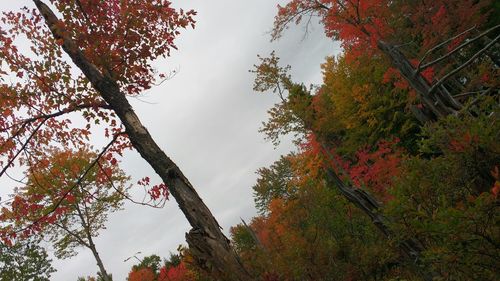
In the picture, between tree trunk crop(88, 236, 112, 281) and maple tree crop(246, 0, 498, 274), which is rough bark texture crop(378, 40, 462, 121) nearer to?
maple tree crop(246, 0, 498, 274)

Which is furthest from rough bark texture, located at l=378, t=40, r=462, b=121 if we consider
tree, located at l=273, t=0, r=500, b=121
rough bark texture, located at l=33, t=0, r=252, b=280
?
tree, located at l=273, t=0, r=500, b=121

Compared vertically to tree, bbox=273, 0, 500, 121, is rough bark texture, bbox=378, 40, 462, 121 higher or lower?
lower

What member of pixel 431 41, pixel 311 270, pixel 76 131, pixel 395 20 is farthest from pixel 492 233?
pixel 395 20

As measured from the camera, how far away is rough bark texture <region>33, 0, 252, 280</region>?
338 cm

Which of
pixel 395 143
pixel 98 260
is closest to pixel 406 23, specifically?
pixel 395 143

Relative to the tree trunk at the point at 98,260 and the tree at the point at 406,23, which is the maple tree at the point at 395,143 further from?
the tree trunk at the point at 98,260

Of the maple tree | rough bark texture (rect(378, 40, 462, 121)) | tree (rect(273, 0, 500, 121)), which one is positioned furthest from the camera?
tree (rect(273, 0, 500, 121))

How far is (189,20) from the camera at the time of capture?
5703mm

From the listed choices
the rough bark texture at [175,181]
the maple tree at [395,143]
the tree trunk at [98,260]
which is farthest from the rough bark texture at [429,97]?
the tree trunk at [98,260]

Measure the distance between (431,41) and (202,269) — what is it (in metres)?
14.6

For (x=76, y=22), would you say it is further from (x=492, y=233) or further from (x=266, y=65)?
(x=266, y=65)

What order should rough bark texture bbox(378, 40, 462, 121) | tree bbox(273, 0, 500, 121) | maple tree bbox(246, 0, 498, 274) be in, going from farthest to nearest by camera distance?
tree bbox(273, 0, 500, 121)
rough bark texture bbox(378, 40, 462, 121)
maple tree bbox(246, 0, 498, 274)

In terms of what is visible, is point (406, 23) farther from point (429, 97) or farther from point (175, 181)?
point (175, 181)

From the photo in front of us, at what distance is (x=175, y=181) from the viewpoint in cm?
387
